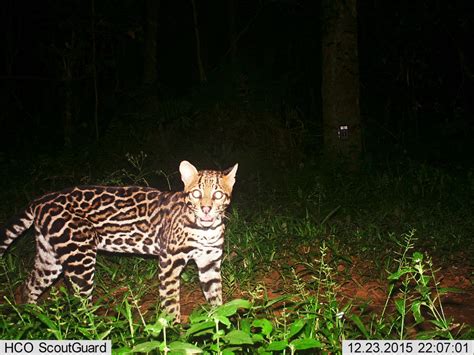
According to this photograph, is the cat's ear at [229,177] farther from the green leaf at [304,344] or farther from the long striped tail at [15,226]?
the green leaf at [304,344]

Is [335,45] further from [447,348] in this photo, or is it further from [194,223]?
[447,348]

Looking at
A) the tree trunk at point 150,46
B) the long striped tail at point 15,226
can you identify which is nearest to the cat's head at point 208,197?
the long striped tail at point 15,226

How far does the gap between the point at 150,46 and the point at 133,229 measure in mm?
8965

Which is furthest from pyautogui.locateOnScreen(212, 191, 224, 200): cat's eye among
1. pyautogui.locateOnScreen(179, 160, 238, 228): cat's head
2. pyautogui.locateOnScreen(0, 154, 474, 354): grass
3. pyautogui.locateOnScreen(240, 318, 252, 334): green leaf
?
pyautogui.locateOnScreen(240, 318, 252, 334): green leaf

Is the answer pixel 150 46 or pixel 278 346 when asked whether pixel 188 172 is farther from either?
pixel 150 46

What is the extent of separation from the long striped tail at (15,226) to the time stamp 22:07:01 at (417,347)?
2.98 metres

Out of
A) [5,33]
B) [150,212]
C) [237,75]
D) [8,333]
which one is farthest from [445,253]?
[5,33]

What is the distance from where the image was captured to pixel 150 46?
42.7ft

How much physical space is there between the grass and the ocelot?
0.29 meters

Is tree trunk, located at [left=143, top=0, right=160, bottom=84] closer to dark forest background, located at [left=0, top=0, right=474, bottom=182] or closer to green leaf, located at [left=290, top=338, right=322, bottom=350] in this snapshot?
dark forest background, located at [left=0, top=0, right=474, bottom=182]

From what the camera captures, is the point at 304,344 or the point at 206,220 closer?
the point at 304,344

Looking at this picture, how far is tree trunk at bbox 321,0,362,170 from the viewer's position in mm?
9195

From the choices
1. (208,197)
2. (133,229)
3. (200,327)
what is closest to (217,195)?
(208,197)

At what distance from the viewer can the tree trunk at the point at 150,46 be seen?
1259cm
